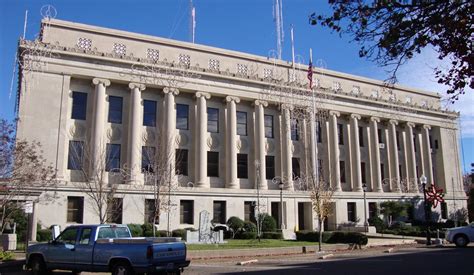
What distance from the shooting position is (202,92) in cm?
4275

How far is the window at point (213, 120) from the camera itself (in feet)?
144

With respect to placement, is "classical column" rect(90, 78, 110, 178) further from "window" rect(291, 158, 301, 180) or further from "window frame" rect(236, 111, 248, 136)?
"window" rect(291, 158, 301, 180)

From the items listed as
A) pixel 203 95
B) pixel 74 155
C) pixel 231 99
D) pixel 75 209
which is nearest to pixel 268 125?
pixel 231 99

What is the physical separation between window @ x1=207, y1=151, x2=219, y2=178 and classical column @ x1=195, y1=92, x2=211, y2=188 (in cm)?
113

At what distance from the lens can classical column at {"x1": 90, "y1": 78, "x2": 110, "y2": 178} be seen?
3597 cm

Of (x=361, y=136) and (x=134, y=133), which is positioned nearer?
(x=134, y=133)

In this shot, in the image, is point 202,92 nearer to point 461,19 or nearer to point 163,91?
point 163,91

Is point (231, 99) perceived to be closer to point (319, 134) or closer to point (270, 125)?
point (270, 125)

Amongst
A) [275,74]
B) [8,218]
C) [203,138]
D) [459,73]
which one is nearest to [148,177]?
[203,138]

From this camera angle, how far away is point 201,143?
41312mm

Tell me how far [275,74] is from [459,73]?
40.8 m

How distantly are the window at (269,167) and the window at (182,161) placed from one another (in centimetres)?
846

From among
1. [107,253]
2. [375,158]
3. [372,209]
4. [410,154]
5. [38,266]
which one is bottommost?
[38,266]

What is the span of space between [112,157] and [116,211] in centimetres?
557
